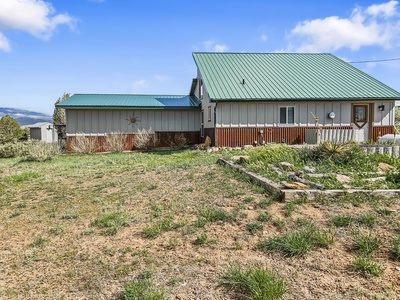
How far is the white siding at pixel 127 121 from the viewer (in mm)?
18266

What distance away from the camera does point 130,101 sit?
A: 19531 millimetres

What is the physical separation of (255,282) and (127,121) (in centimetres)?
1701

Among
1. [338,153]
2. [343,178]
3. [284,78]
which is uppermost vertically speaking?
[284,78]

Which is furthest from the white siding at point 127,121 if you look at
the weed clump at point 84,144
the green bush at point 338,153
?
the green bush at point 338,153

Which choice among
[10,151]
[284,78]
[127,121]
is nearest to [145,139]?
[127,121]

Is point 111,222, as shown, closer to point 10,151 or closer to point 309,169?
point 309,169

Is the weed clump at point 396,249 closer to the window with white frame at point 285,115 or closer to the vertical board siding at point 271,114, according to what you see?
the vertical board siding at point 271,114

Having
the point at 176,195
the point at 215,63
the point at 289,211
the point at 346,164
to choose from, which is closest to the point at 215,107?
the point at 215,63

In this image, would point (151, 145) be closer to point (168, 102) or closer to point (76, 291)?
point (168, 102)

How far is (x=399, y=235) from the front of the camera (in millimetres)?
3482

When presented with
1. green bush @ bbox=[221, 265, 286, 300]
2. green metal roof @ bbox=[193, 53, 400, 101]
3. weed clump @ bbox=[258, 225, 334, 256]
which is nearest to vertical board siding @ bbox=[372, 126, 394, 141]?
green metal roof @ bbox=[193, 53, 400, 101]

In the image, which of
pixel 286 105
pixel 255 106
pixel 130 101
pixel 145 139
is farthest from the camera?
pixel 130 101

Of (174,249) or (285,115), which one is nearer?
(174,249)

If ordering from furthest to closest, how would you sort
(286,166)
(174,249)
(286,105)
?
(286,105) → (286,166) → (174,249)
